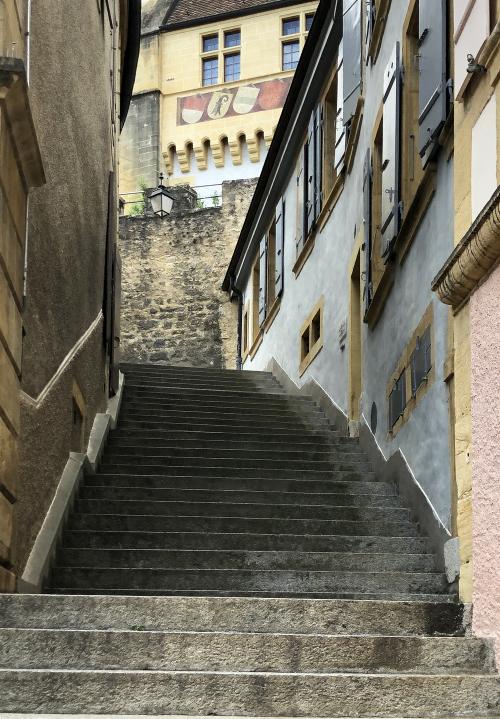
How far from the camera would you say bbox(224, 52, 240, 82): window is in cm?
3550

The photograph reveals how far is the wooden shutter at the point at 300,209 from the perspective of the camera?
607 inches

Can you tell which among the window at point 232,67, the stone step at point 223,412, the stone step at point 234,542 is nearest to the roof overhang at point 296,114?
the stone step at point 223,412

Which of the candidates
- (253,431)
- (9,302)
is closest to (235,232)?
(253,431)

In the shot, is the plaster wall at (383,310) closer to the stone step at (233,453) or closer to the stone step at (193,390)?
the stone step at (233,453)

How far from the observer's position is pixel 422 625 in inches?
217

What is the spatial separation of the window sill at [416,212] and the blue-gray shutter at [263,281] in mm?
10091

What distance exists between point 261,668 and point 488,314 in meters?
1.92

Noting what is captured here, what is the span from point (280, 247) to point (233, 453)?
7.66 m

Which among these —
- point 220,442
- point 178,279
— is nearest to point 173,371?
point 220,442

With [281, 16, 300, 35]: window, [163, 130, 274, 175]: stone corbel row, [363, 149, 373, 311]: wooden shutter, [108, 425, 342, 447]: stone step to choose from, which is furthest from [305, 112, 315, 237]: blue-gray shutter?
[281, 16, 300, 35]: window

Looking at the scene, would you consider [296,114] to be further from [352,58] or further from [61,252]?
[61,252]

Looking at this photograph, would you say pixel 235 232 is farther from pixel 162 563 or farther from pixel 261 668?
A: pixel 261 668

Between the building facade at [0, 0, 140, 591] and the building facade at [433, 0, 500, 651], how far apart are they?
2310mm

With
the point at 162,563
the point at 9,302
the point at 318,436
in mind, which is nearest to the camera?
the point at 9,302
